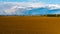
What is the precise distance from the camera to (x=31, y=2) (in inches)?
30.5

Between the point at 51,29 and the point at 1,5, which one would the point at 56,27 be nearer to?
the point at 51,29

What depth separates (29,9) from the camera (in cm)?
76

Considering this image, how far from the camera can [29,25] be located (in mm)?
753

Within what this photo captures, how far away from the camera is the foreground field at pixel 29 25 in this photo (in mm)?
747

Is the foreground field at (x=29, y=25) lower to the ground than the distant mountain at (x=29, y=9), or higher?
lower

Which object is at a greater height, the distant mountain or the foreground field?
the distant mountain

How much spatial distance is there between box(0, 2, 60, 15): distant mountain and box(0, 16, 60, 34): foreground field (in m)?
0.03

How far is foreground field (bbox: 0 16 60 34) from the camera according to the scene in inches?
29.4

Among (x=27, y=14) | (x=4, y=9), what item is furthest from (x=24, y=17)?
(x=4, y=9)

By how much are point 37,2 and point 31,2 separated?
0.12 ft

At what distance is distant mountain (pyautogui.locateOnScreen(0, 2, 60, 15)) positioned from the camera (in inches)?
29.7

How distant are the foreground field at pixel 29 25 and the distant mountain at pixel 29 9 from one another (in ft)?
0.10

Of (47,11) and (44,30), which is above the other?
(47,11)

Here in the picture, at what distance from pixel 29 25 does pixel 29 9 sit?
10 cm
